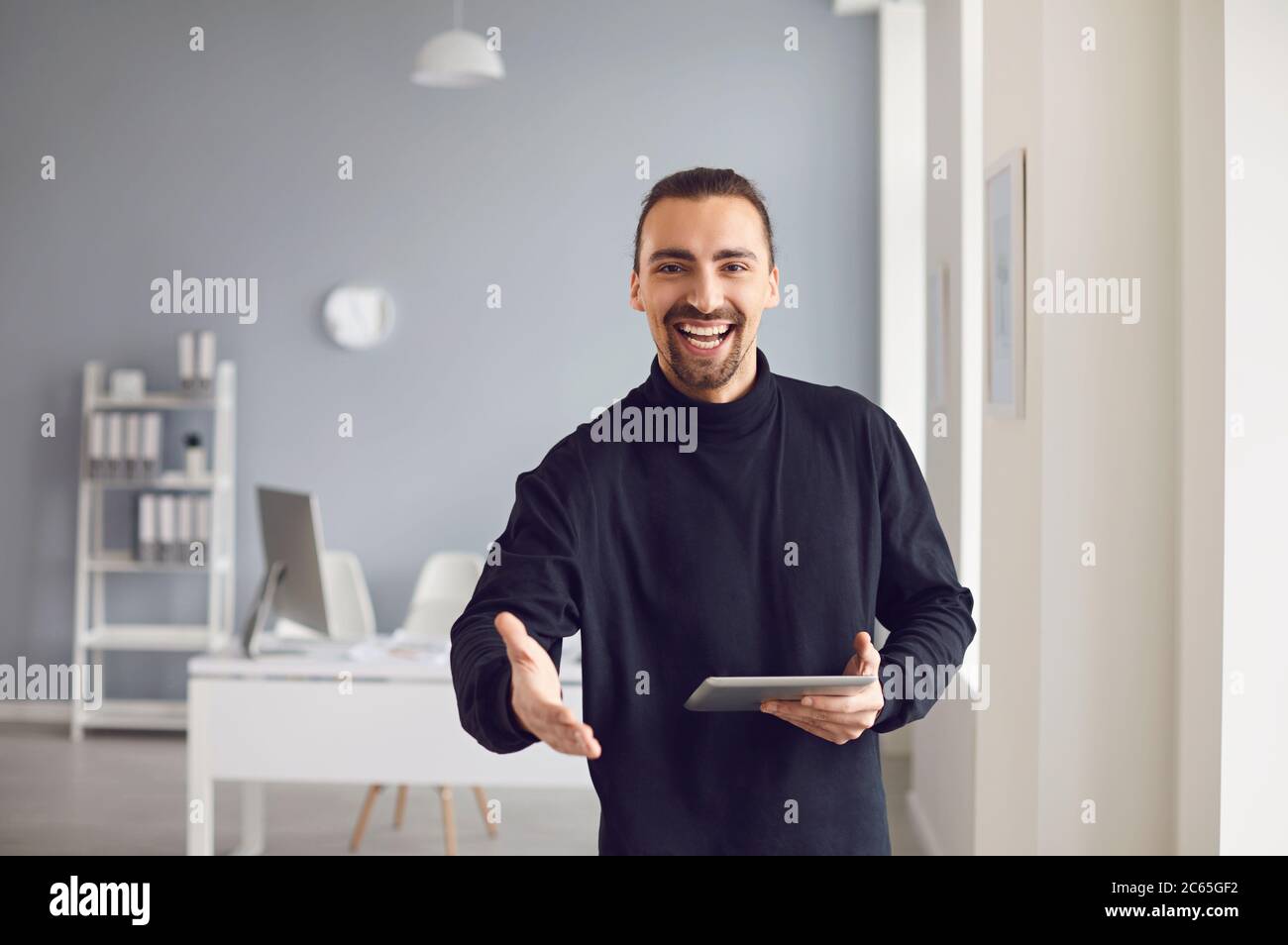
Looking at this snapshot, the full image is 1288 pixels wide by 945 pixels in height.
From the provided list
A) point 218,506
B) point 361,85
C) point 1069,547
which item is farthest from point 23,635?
point 1069,547

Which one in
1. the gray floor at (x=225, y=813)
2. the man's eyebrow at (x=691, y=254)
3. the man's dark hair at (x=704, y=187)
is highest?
the man's dark hair at (x=704, y=187)

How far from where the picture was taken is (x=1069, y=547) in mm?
2373

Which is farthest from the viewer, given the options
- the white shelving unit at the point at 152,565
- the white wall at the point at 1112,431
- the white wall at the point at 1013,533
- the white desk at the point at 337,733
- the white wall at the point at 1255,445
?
the white shelving unit at the point at 152,565

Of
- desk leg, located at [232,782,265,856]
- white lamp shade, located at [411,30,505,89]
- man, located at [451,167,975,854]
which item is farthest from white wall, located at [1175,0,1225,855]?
desk leg, located at [232,782,265,856]

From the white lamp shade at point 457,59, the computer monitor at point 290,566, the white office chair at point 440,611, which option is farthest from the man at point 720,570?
the white lamp shade at point 457,59

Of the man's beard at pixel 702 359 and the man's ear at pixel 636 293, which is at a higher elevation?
the man's ear at pixel 636 293

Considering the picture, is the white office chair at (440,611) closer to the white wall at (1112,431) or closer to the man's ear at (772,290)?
the white wall at (1112,431)

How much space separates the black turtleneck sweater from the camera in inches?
59.4

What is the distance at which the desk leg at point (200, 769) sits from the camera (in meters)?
3.24

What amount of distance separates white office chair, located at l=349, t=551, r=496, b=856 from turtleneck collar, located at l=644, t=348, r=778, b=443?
5.61 ft

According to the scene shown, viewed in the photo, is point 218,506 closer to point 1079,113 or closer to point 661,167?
point 661,167

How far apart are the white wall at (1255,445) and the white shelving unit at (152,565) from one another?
410cm

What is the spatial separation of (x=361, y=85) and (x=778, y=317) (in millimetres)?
2039
